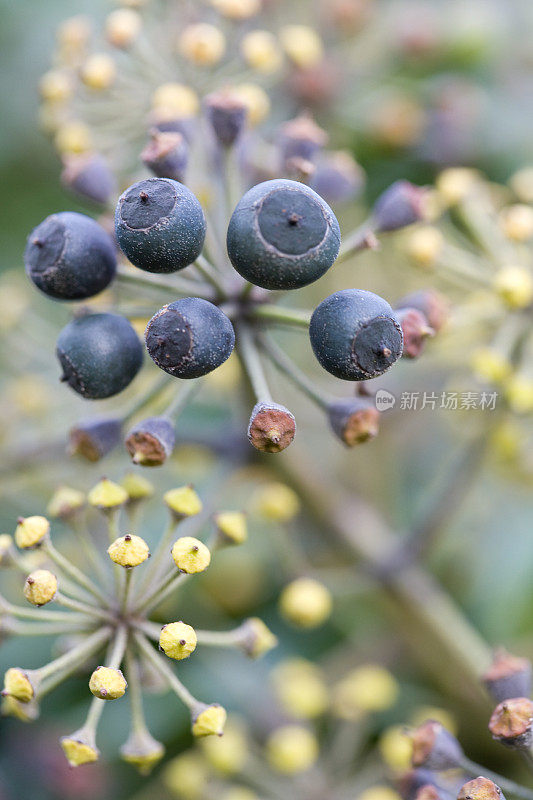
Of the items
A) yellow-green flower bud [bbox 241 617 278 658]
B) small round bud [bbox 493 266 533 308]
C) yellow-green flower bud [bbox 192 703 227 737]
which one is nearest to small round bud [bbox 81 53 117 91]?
small round bud [bbox 493 266 533 308]

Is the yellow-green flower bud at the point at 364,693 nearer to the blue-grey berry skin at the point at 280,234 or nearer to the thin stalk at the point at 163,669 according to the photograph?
the thin stalk at the point at 163,669

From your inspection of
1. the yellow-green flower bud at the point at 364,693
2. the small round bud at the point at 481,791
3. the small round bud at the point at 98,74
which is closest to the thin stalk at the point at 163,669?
the small round bud at the point at 481,791

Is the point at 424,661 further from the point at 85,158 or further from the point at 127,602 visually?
the point at 85,158

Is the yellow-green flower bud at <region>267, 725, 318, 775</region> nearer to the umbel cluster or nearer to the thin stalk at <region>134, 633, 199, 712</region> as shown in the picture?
the thin stalk at <region>134, 633, 199, 712</region>

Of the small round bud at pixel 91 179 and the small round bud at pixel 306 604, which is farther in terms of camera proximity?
the small round bud at pixel 306 604

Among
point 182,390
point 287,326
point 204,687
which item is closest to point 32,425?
point 204,687
